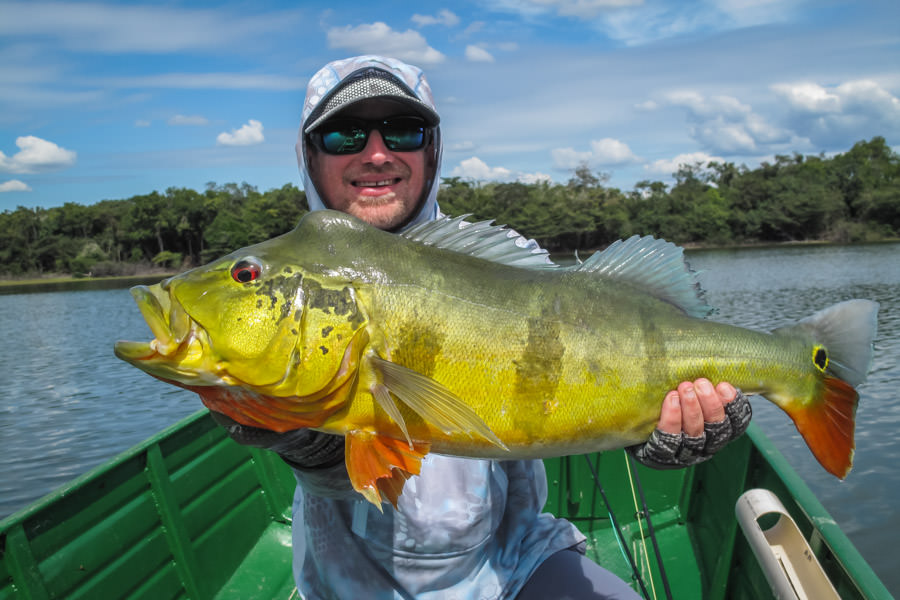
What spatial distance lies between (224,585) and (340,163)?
3.27 m

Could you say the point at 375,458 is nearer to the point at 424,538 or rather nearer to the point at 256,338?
the point at 256,338

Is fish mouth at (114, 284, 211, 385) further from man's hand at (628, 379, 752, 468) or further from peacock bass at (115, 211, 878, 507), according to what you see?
man's hand at (628, 379, 752, 468)

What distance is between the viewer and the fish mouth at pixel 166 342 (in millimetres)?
1665

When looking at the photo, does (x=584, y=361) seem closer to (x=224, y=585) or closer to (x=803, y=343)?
(x=803, y=343)

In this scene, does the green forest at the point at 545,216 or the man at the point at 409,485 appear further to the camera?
the green forest at the point at 545,216

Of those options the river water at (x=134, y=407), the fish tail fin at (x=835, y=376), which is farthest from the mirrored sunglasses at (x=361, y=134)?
the fish tail fin at (x=835, y=376)

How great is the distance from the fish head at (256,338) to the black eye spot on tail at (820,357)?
5.53ft

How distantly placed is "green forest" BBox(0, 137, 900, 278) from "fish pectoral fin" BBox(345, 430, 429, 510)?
216ft

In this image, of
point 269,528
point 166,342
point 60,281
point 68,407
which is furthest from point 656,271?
point 60,281

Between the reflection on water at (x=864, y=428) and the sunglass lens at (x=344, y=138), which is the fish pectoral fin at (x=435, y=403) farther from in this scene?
the sunglass lens at (x=344, y=138)

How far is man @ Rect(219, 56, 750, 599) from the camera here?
7.50ft

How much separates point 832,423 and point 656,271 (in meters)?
0.85

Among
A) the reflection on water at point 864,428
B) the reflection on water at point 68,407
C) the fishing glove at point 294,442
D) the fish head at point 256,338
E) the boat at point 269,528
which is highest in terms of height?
the fish head at point 256,338

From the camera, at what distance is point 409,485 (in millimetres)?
2541
